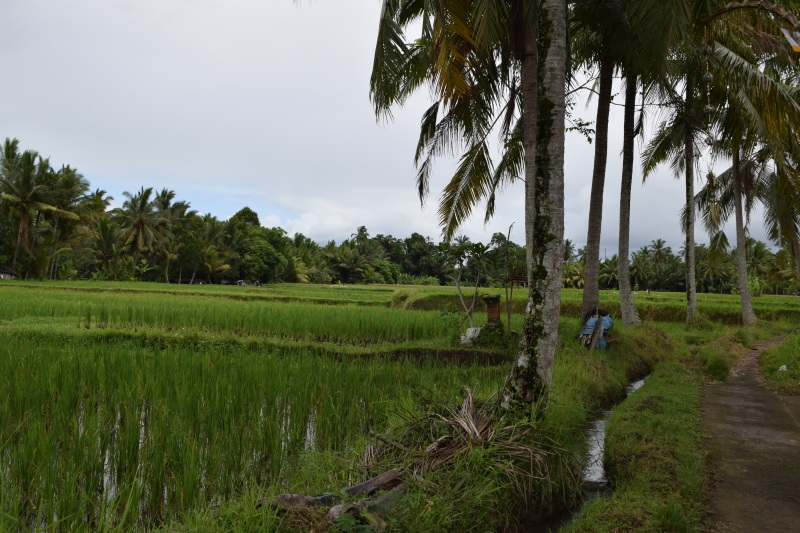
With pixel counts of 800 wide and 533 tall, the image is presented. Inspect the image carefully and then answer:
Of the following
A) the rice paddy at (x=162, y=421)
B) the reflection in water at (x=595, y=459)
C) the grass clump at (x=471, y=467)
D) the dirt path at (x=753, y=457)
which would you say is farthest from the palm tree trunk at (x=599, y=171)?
the grass clump at (x=471, y=467)

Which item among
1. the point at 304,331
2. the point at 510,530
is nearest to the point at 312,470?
the point at 510,530

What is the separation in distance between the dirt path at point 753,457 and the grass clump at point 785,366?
0.31 metres

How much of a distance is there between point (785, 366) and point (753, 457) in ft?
14.7

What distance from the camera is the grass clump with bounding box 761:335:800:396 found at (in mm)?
6785

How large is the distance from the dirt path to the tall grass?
2.08 metres

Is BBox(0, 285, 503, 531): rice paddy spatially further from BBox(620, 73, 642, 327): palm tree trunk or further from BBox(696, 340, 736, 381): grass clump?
BBox(620, 73, 642, 327): palm tree trunk

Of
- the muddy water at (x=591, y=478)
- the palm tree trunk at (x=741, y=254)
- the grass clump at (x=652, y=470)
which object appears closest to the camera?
the grass clump at (x=652, y=470)

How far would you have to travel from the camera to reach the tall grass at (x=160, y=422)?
2.70m

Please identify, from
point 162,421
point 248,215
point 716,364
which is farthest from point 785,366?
point 248,215

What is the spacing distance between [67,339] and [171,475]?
22.2 ft

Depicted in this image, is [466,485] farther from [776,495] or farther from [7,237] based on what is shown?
[7,237]

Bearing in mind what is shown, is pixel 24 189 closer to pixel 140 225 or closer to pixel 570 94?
pixel 140 225

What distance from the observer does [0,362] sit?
5.56 m

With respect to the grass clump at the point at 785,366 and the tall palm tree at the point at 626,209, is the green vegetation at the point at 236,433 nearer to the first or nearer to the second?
the grass clump at the point at 785,366
